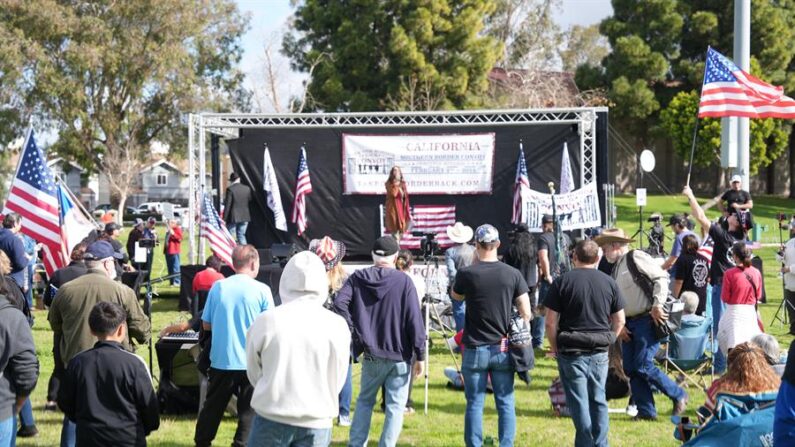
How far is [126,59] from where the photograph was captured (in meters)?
41.0

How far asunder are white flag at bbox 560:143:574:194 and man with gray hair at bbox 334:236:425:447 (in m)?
10.4

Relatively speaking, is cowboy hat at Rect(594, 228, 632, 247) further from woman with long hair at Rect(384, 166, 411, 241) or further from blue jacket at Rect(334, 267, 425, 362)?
woman with long hair at Rect(384, 166, 411, 241)

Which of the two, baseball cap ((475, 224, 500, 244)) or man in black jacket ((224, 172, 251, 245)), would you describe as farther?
man in black jacket ((224, 172, 251, 245))

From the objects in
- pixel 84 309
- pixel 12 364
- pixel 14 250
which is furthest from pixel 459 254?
pixel 12 364

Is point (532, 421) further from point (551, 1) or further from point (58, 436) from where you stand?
point (551, 1)

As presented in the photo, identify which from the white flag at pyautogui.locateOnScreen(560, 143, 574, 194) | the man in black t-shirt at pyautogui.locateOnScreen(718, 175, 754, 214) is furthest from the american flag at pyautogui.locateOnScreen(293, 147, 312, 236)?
the man in black t-shirt at pyautogui.locateOnScreen(718, 175, 754, 214)

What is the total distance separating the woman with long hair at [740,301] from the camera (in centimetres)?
863

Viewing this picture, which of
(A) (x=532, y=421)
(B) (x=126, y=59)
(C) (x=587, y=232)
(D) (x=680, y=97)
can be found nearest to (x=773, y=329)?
(C) (x=587, y=232)

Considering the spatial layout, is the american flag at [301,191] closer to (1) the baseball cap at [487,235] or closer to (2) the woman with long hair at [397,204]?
(2) the woman with long hair at [397,204]

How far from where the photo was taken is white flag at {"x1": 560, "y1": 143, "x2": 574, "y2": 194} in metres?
16.5

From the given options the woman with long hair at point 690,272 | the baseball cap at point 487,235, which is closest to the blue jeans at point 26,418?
the baseball cap at point 487,235

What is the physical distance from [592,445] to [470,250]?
5098 millimetres

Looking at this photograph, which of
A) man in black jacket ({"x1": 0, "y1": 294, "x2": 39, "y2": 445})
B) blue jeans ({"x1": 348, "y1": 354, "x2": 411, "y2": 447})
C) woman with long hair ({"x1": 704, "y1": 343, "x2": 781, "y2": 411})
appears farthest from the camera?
blue jeans ({"x1": 348, "y1": 354, "x2": 411, "y2": 447})

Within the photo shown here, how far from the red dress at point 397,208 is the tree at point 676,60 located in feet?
81.1
